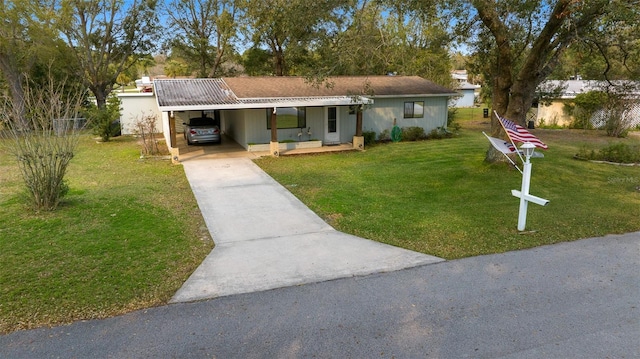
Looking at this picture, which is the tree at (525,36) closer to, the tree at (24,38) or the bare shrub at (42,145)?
the bare shrub at (42,145)

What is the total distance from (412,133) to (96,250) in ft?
52.5

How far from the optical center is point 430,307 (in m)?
4.71

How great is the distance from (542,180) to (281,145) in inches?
383

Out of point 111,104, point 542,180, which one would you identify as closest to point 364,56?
point 542,180

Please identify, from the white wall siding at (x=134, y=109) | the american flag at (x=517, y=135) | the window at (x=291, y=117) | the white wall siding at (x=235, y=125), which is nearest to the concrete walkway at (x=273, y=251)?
the american flag at (x=517, y=135)

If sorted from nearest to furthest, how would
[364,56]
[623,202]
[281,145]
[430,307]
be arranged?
[430,307], [623,202], [364,56], [281,145]

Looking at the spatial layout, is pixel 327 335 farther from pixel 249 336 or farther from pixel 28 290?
pixel 28 290

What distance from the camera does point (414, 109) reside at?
20.2 m

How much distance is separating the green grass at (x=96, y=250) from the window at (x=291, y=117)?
7.23 metres

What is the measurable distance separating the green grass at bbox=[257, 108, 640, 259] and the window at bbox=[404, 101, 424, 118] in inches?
164

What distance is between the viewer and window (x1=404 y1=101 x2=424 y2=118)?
20016 mm

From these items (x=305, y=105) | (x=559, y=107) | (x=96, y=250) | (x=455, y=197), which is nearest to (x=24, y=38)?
(x=305, y=105)

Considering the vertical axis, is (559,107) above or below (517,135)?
above

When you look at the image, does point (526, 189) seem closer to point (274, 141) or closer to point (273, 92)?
point (274, 141)
